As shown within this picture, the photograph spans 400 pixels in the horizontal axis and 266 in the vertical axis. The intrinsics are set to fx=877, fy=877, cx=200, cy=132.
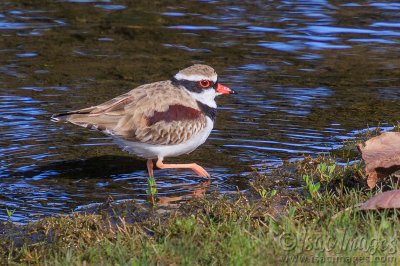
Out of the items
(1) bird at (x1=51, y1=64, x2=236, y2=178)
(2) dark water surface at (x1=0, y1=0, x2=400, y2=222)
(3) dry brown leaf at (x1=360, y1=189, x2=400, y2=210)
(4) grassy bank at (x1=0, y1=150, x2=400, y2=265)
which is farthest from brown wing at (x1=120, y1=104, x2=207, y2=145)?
(3) dry brown leaf at (x1=360, y1=189, x2=400, y2=210)

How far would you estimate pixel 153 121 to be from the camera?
920cm

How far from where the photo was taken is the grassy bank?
19.2ft

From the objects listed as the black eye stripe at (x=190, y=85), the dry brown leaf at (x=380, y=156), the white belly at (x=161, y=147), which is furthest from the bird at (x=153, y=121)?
the dry brown leaf at (x=380, y=156)

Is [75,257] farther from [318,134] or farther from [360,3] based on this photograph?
[360,3]

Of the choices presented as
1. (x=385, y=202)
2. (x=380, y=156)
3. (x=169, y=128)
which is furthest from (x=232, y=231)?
(x=169, y=128)

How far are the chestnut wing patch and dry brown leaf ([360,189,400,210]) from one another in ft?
10.2

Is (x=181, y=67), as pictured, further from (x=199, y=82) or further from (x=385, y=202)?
(x=385, y=202)

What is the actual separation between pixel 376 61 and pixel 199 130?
5645 millimetres

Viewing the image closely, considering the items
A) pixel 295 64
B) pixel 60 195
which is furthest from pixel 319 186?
pixel 295 64

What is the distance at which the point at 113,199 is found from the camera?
8.20 metres

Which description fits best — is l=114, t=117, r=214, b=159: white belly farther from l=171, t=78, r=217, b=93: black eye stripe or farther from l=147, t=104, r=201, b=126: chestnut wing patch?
l=171, t=78, r=217, b=93: black eye stripe

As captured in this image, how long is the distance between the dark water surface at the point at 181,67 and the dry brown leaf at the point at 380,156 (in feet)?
5.53

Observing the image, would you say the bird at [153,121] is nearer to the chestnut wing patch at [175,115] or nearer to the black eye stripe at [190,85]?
the chestnut wing patch at [175,115]

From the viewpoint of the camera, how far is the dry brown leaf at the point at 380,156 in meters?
7.18
